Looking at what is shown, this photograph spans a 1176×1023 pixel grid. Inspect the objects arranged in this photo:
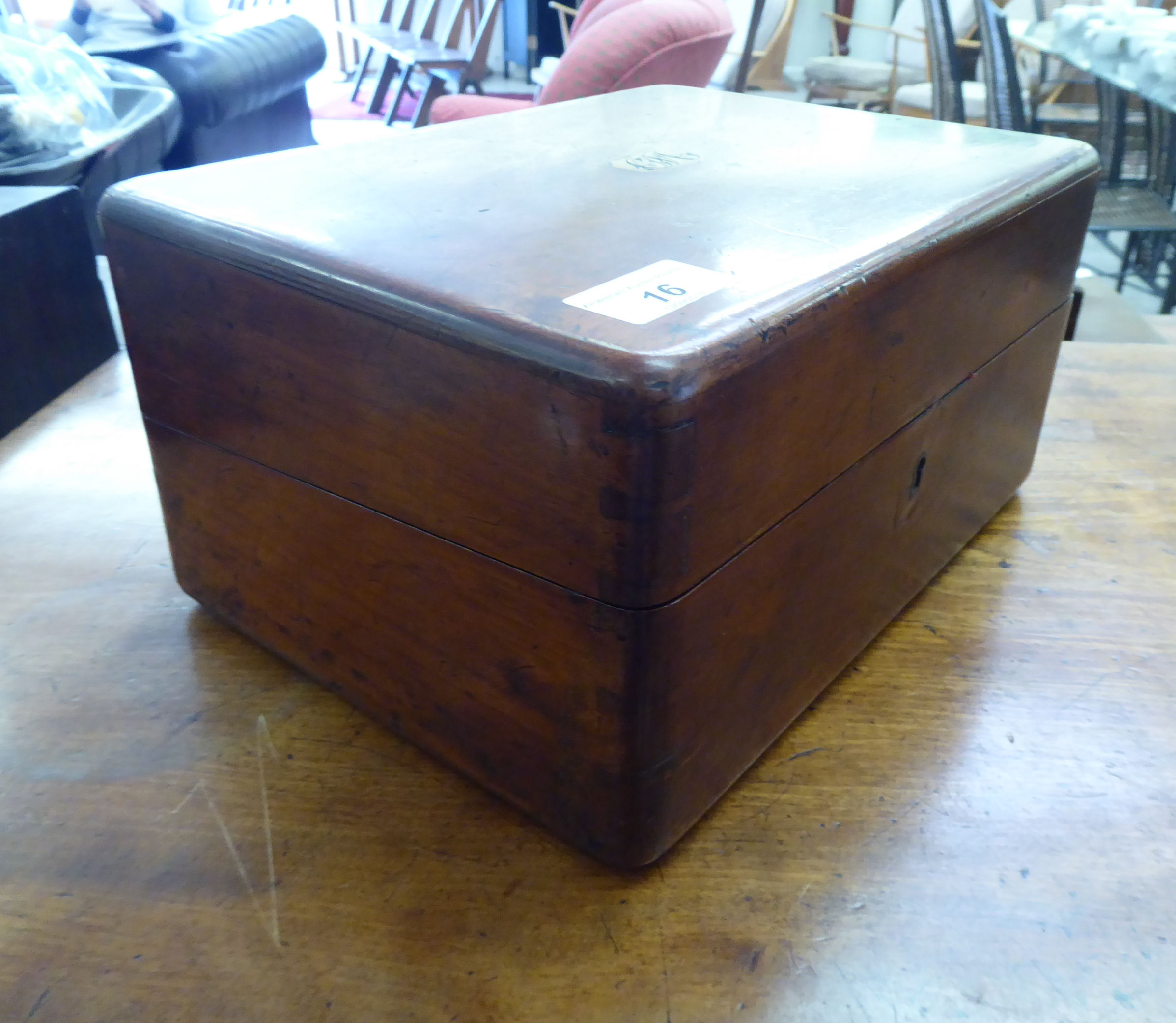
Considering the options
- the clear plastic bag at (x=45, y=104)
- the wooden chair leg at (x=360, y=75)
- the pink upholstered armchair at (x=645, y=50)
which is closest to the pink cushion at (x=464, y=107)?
the pink upholstered armchair at (x=645, y=50)

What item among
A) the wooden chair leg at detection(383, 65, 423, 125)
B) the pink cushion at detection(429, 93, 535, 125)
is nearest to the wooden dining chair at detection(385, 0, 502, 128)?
the wooden chair leg at detection(383, 65, 423, 125)

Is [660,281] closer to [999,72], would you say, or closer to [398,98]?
[999,72]

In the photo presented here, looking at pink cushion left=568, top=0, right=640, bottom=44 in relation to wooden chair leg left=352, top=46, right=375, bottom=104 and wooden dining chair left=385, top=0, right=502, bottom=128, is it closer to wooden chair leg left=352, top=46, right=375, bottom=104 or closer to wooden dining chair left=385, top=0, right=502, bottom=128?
wooden dining chair left=385, top=0, right=502, bottom=128

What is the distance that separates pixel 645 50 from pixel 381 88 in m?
3.26

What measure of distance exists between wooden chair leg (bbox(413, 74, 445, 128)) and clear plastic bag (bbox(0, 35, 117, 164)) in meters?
2.28

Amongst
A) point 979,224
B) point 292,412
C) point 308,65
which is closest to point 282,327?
point 292,412

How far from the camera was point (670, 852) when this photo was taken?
423mm

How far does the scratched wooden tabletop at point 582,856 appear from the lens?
14.4 inches

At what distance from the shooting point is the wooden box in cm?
34

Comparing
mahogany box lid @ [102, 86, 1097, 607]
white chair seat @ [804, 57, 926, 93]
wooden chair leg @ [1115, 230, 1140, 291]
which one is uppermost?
mahogany box lid @ [102, 86, 1097, 607]

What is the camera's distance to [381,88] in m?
4.37

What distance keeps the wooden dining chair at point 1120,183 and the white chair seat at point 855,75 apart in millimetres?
2029

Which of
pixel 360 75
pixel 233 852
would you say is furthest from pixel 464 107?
pixel 360 75

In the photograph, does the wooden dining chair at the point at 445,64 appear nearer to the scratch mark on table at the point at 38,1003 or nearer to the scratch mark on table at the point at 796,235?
the scratch mark on table at the point at 796,235
